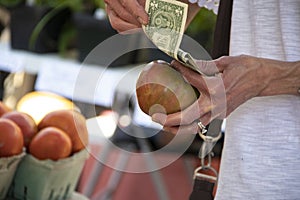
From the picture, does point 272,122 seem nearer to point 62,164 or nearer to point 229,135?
point 229,135

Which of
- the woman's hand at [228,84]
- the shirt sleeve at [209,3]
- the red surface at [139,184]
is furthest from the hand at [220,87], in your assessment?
the red surface at [139,184]

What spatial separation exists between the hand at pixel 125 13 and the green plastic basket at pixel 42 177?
1.24 ft

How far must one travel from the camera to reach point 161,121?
99 cm

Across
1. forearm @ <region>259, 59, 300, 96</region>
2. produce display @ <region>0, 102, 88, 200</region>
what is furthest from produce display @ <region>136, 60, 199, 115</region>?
produce display @ <region>0, 102, 88, 200</region>

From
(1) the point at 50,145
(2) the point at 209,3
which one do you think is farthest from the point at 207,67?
(1) the point at 50,145

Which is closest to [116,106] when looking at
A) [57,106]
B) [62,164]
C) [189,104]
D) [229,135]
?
[57,106]

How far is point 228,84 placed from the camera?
3.37ft

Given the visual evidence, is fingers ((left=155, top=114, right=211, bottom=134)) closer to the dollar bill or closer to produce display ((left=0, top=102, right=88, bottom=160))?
the dollar bill

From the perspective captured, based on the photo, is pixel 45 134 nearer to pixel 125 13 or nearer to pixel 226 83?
pixel 125 13

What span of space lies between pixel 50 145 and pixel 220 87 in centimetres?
51

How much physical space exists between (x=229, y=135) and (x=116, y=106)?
3.69 ft

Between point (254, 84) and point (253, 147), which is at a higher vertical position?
point (254, 84)

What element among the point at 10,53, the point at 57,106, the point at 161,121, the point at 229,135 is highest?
the point at 161,121

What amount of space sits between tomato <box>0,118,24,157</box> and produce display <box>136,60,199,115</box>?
17.4 inches
